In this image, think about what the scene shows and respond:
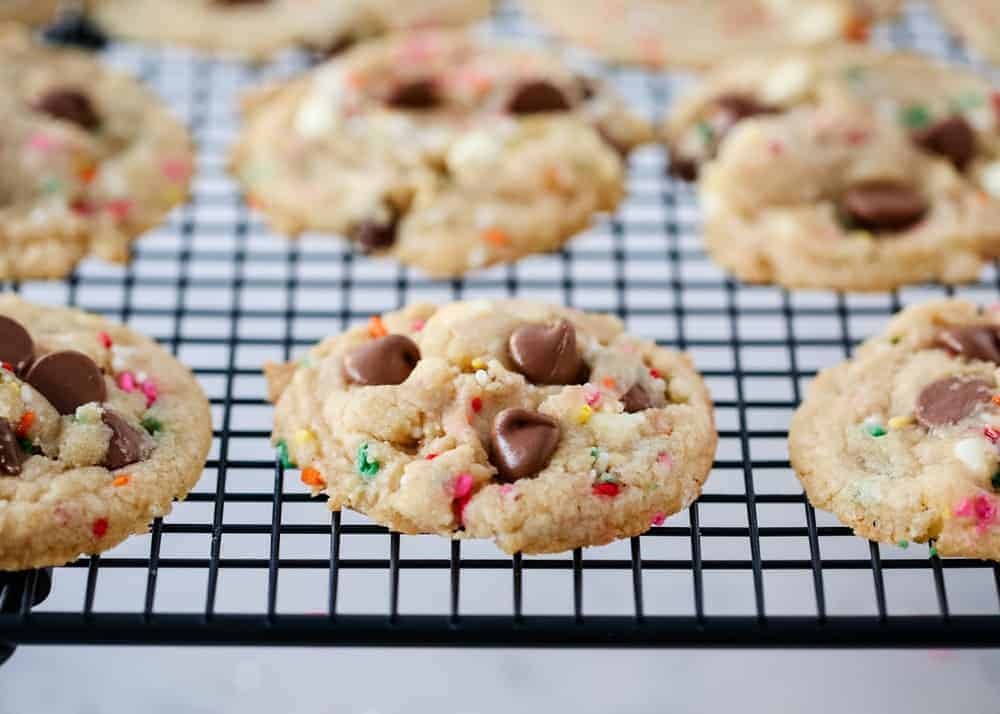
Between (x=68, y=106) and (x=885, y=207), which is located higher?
(x=885, y=207)

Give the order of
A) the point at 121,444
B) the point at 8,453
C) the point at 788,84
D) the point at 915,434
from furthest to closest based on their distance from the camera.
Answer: the point at 788,84 < the point at 915,434 < the point at 121,444 < the point at 8,453

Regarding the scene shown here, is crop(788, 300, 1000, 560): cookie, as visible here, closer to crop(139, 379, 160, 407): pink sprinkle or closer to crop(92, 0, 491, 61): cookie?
crop(139, 379, 160, 407): pink sprinkle

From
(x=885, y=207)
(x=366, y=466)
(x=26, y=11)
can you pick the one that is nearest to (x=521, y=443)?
(x=366, y=466)

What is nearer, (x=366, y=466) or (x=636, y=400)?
(x=366, y=466)

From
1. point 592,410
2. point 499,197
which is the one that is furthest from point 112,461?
point 499,197

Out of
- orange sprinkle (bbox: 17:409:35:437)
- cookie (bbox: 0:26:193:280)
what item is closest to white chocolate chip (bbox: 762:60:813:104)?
cookie (bbox: 0:26:193:280)

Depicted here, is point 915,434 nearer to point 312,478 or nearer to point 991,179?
point 991,179
